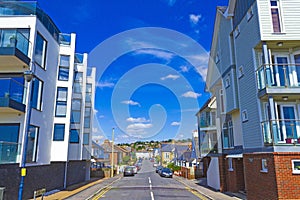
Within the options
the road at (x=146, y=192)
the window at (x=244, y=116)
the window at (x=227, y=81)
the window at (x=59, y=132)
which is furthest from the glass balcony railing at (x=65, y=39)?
the window at (x=244, y=116)

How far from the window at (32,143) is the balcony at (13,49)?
3403 mm

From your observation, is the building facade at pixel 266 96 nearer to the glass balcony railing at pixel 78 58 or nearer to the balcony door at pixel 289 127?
the balcony door at pixel 289 127

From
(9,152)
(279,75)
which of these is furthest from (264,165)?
(9,152)

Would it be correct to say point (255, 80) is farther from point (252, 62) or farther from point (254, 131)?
point (254, 131)

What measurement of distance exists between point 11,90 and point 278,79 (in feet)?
39.5

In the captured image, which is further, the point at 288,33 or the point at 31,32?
the point at 31,32

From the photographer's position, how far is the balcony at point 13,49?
10539 millimetres

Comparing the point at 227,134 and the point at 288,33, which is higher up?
the point at 288,33

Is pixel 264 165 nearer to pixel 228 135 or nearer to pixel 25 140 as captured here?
pixel 228 135

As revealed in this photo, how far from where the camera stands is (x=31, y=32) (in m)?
12.3

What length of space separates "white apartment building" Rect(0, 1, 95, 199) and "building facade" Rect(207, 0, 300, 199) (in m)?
10.2

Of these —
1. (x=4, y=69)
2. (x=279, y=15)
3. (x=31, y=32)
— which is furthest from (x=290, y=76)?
(x=4, y=69)

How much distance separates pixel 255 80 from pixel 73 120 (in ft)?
49.3

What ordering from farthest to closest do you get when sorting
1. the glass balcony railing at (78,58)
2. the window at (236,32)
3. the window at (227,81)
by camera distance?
the glass balcony railing at (78,58), the window at (227,81), the window at (236,32)
